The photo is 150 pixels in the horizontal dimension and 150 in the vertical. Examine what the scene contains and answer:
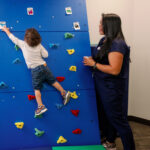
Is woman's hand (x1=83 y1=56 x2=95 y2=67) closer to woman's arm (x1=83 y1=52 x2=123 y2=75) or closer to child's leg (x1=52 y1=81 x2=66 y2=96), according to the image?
woman's arm (x1=83 y1=52 x2=123 y2=75)

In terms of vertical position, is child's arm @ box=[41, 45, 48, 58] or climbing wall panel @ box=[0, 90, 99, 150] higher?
child's arm @ box=[41, 45, 48, 58]

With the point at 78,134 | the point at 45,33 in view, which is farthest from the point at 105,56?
the point at 78,134

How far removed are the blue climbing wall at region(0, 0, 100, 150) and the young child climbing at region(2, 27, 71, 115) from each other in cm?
7

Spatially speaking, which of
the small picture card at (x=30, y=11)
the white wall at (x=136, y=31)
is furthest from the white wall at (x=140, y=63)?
the small picture card at (x=30, y=11)

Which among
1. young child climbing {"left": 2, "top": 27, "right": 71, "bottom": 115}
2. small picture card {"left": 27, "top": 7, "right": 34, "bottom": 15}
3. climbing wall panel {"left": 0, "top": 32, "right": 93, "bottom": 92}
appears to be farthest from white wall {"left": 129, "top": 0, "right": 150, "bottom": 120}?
small picture card {"left": 27, "top": 7, "right": 34, "bottom": 15}

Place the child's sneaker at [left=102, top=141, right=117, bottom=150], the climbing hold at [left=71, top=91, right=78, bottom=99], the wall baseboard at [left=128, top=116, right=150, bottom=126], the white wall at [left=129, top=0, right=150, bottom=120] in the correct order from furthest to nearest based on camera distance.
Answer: the wall baseboard at [left=128, top=116, right=150, bottom=126]
the white wall at [left=129, top=0, right=150, bottom=120]
the child's sneaker at [left=102, top=141, right=117, bottom=150]
the climbing hold at [left=71, top=91, right=78, bottom=99]

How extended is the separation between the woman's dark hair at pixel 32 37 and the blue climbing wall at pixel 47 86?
97mm

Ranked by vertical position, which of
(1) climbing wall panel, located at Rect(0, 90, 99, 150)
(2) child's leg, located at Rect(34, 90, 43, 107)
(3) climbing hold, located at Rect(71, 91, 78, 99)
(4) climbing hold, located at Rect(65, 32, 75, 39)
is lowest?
(1) climbing wall panel, located at Rect(0, 90, 99, 150)

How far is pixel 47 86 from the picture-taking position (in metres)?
1.97

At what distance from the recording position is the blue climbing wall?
6.16 feet

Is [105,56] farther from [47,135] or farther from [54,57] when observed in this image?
[47,135]

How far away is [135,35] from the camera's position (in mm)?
2629

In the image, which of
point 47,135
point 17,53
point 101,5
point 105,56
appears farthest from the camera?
point 101,5

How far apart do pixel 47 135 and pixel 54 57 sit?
88 cm
